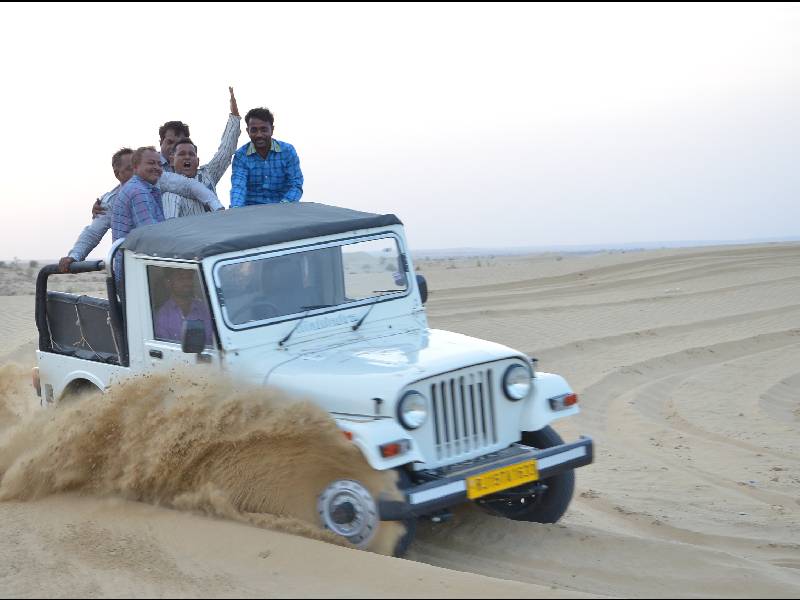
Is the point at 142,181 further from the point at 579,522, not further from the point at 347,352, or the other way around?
the point at 579,522

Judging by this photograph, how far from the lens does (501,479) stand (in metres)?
Result: 5.63

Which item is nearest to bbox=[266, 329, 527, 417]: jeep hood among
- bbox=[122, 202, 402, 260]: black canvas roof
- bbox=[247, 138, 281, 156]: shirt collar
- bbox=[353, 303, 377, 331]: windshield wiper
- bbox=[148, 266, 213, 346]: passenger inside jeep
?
bbox=[353, 303, 377, 331]: windshield wiper

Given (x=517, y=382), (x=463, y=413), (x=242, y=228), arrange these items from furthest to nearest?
(x=242, y=228) < (x=517, y=382) < (x=463, y=413)

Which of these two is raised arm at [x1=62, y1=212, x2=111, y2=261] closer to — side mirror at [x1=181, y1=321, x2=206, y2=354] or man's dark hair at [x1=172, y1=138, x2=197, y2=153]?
man's dark hair at [x1=172, y1=138, x2=197, y2=153]

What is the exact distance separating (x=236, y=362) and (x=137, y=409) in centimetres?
73

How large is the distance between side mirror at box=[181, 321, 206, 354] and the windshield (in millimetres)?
200

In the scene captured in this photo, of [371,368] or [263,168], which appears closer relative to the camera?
[371,368]

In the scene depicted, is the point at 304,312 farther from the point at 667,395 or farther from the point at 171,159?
the point at 667,395

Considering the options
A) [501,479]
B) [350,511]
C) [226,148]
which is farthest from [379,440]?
[226,148]

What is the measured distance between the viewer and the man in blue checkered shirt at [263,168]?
8695 mm

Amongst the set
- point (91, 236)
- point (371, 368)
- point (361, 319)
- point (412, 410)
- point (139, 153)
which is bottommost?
point (412, 410)

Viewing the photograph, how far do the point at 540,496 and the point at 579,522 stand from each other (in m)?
0.48

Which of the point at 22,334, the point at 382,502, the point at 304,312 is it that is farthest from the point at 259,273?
the point at 22,334

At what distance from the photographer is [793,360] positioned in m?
12.9
